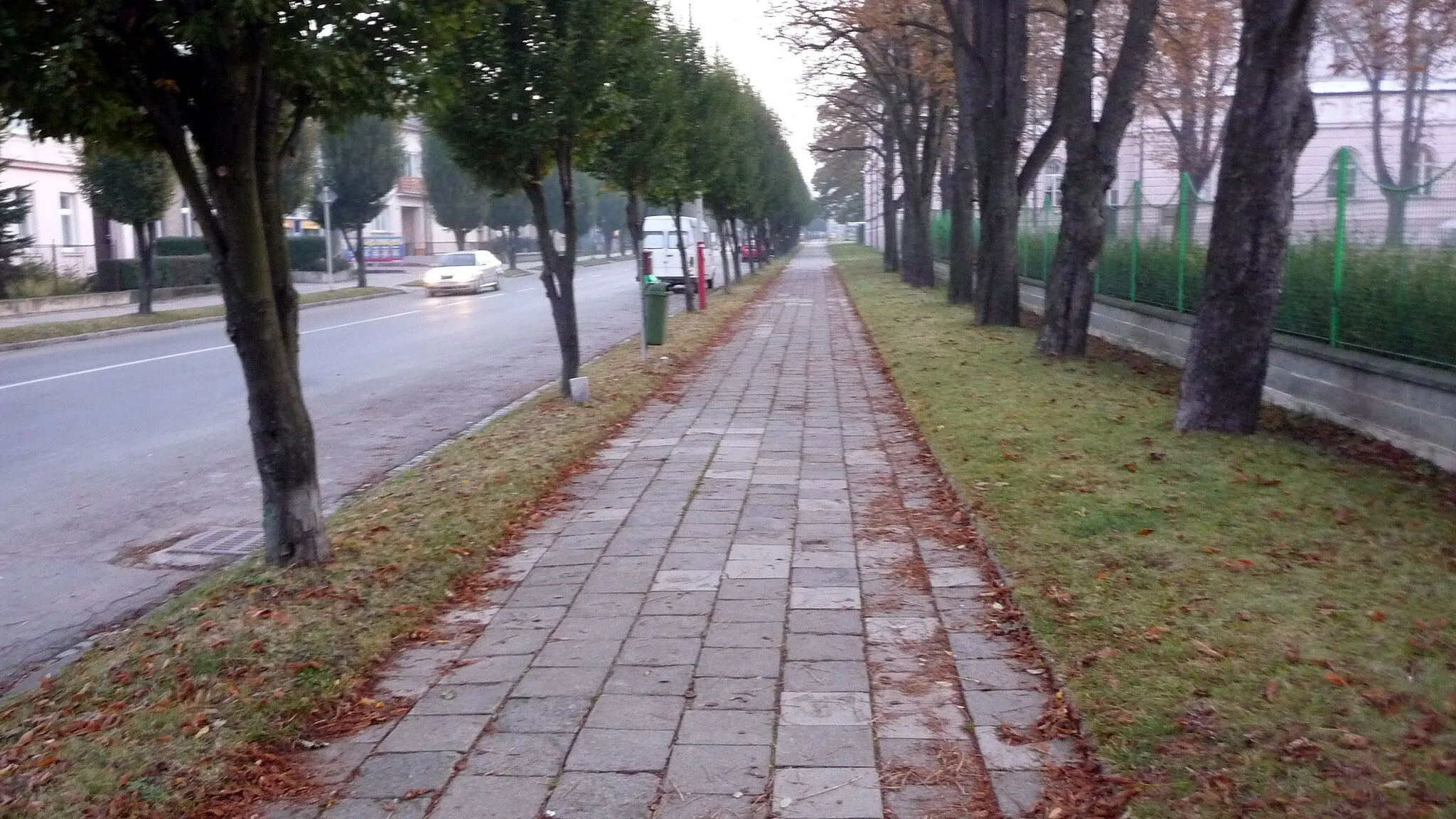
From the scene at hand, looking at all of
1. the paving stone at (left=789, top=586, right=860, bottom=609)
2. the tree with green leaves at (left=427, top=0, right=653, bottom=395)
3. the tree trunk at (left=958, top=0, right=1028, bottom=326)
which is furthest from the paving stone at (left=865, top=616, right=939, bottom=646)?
the tree trunk at (left=958, top=0, right=1028, bottom=326)

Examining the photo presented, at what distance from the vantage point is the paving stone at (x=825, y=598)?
6.26 meters

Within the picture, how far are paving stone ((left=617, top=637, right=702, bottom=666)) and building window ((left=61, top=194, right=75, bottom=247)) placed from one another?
125ft

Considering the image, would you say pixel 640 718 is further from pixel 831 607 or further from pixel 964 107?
pixel 964 107

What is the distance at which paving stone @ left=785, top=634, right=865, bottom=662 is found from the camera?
5.54 metres

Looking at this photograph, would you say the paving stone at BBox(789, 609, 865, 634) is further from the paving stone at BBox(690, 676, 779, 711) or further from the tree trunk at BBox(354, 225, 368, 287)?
the tree trunk at BBox(354, 225, 368, 287)

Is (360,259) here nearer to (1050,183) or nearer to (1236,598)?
(1050,183)

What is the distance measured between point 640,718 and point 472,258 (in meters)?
38.0

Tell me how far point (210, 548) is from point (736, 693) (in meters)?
4.24

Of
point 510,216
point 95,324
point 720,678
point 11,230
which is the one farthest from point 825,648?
point 510,216

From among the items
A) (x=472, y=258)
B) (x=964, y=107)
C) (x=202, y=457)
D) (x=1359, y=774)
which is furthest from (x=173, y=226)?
(x=1359, y=774)

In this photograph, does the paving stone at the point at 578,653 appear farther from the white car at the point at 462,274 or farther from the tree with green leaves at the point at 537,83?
the white car at the point at 462,274

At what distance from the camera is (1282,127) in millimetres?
9000

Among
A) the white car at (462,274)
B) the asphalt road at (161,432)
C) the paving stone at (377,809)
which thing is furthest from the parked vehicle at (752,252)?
the paving stone at (377,809)

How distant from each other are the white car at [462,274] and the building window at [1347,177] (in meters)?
31.6
